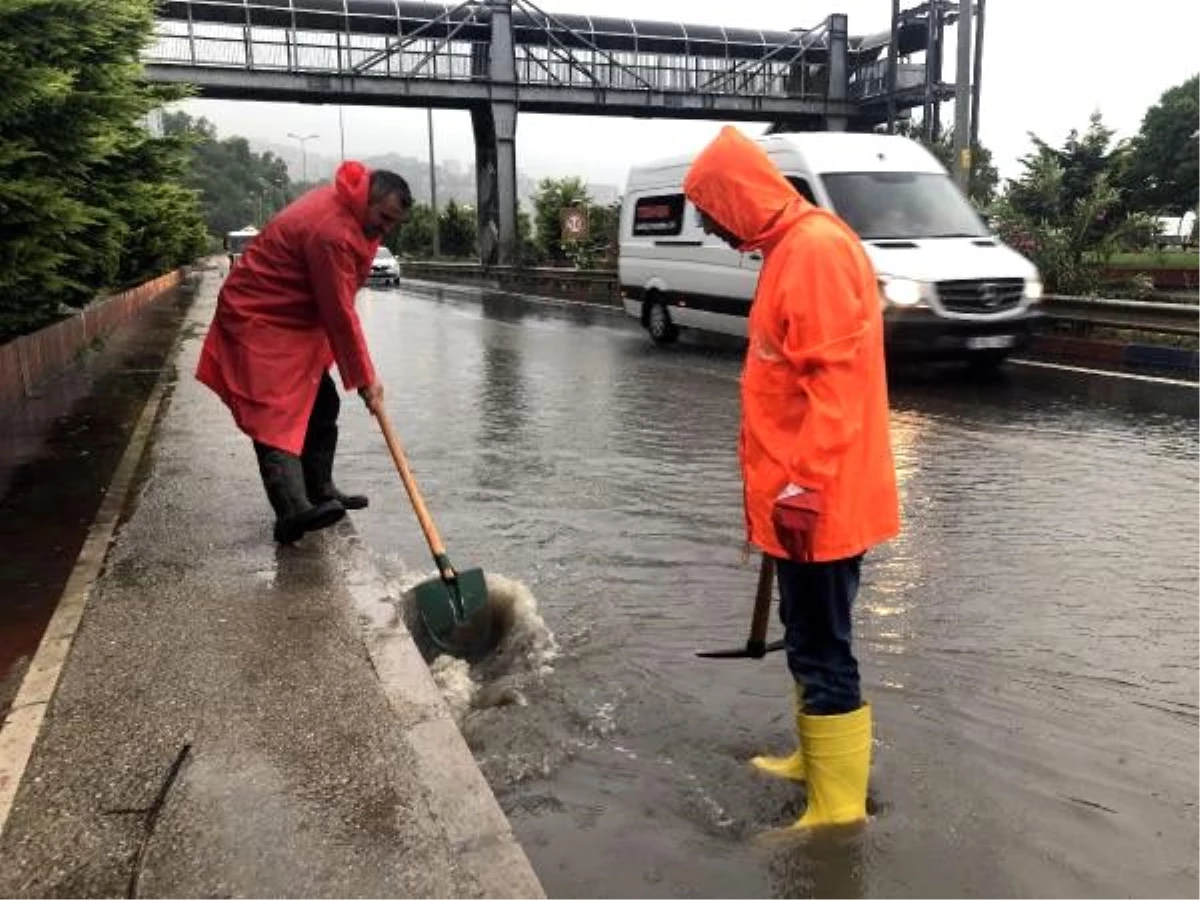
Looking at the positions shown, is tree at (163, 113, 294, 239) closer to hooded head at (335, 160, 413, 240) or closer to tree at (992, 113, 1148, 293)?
tree at (992, 113, 1148, 293)

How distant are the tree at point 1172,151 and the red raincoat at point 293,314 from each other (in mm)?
65029

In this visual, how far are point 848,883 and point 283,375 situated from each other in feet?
10.2

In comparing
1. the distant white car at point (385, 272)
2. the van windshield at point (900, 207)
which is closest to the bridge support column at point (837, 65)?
the distant white car at point (385, 272)

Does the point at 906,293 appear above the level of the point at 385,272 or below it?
above

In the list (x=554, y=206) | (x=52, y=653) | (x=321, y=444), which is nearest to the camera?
(x=52, y=653)

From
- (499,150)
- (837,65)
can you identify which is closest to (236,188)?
(499,150)

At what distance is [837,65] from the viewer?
38031mm

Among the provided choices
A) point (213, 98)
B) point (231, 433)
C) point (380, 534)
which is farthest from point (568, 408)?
point (213, 98)

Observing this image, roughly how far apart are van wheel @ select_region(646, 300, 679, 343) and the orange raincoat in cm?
1196

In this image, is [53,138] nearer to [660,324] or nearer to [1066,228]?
[660,324]

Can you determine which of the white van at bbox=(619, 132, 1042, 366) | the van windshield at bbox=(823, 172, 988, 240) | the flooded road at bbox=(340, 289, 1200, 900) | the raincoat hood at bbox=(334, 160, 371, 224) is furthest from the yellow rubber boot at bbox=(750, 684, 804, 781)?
the van windshield at bbox=(823, 172, 988, 240)

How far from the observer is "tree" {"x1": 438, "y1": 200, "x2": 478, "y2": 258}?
5081cm

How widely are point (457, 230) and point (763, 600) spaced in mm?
49417

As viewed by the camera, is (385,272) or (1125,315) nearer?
(1125,315)
